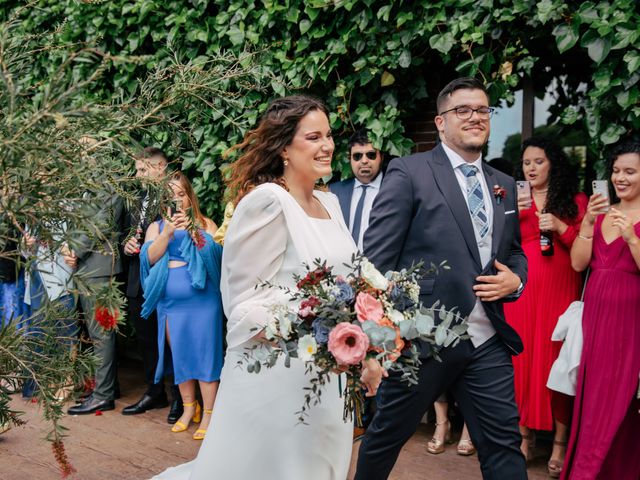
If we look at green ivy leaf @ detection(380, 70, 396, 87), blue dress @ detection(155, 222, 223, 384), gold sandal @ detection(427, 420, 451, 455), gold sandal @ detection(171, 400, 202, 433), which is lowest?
gold sandal @ detection(171, 400, 202, 433)

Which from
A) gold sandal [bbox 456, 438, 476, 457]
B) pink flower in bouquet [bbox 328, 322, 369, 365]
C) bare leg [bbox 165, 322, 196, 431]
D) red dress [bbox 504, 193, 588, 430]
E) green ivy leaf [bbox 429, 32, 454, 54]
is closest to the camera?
pink flower in bouquet [bbox 328, 322, 369, 365]

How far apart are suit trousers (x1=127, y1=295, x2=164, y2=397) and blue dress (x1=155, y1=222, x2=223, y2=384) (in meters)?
0.70

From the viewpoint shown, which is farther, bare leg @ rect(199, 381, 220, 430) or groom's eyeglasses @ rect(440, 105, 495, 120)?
bare leg @ rect(199, 381, 220, 430)

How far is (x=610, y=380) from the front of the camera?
4.40 metres

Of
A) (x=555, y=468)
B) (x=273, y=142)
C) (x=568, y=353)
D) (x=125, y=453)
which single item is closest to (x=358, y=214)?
(x=568, y=353)

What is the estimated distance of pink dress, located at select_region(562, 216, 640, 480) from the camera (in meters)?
4.36

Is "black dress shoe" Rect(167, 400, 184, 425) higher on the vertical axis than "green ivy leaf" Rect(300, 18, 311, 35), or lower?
lower

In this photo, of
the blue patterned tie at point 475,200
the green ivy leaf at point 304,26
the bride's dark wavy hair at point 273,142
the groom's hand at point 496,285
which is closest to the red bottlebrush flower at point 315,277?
the bride's dark wavy hair at point 273,142

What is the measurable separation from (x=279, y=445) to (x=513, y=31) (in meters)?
3.48

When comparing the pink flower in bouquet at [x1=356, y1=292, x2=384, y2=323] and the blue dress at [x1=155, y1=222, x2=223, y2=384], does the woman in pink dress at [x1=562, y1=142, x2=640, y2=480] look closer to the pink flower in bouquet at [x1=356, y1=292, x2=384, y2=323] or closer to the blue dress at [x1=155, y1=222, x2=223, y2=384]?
the pink flower in bouquet at [x1=356, y1=292, x2=384, y2=323]

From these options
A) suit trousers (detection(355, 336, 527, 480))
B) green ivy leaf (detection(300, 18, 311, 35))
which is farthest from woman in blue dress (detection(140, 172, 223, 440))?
suit trousers (detection(355, 336, 527, 480))

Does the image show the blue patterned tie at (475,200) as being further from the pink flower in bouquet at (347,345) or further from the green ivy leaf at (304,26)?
the green ivy leaf at (304,26)

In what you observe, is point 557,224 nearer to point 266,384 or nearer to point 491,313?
point 491,313

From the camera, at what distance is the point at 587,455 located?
439 centimetres
